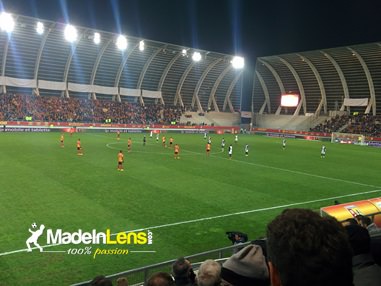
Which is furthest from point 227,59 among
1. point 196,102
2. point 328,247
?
point 328,247

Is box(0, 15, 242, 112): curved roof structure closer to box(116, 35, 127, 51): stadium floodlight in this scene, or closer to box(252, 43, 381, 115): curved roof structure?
box(116, 35, 127, 51): stadium floodlight

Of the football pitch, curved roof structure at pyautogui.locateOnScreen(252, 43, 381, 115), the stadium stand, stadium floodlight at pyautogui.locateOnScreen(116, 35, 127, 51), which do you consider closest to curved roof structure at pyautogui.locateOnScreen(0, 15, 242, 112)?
stadium floodlight at pyautogui.locateOnScreen(116, 35, 127, 51)

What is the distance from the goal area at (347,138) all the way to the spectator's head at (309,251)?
66.6 m

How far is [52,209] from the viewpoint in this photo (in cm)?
1456

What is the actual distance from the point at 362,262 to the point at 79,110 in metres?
69.3

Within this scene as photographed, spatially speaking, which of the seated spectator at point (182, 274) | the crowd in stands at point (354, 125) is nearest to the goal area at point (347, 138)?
the crowd in stands at point (354, 125)

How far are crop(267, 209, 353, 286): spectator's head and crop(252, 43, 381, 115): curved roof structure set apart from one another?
6625 cm

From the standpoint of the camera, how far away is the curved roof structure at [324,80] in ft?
225

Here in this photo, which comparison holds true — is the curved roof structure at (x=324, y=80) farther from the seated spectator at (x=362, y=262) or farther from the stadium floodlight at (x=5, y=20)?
the seated spectator at (x=362, y=262)

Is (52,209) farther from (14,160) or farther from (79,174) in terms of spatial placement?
(14,160)

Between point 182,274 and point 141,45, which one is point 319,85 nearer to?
point 141,45

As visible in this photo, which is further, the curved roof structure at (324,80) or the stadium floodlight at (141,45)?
the curved roof structure at (324,80)

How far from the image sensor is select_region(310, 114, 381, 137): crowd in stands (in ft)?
225

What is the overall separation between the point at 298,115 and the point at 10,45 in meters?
59.3
